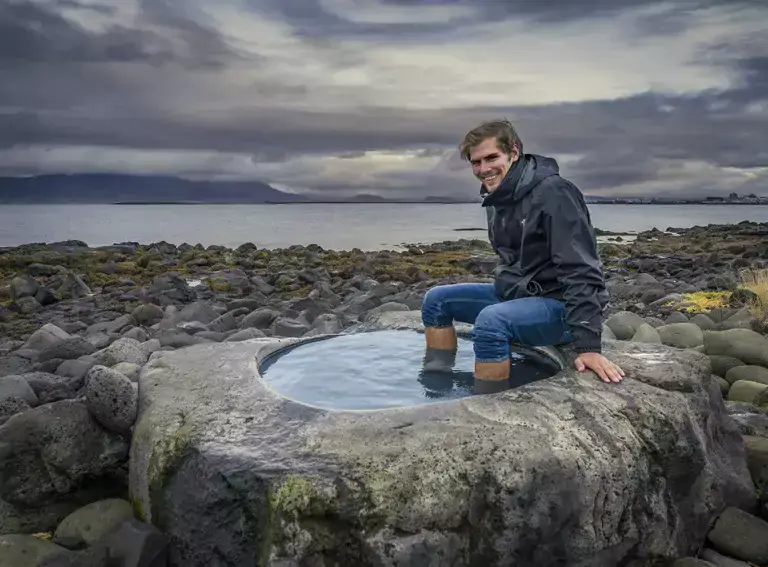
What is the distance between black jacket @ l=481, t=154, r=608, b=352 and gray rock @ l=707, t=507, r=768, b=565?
4.39 ft

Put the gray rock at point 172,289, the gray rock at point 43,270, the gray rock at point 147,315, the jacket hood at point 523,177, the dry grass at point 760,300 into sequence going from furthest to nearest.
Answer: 1. the gray rock at point 43,270
2. the gray rock at point 172,289
3. the gray rock at point 147,315
4. the dry grass at point 760,300
5. the jacket hood at point 523,177

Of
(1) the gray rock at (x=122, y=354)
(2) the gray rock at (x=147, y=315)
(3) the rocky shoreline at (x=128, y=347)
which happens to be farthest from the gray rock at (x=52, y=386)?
(2) the gray rock at (x=147, y=315)

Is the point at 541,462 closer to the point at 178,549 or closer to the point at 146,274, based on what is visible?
the point at 178,549

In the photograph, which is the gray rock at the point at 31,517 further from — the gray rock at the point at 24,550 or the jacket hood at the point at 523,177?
the jacket hood at the point at 523,177

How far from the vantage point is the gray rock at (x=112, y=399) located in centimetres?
435

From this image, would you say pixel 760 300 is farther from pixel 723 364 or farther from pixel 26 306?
pixel 26 306

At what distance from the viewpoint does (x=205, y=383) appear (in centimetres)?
439

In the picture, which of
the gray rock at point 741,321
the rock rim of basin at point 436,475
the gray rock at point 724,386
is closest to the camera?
the rock rim of basin at point 436,475

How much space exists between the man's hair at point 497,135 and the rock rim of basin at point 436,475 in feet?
5.19

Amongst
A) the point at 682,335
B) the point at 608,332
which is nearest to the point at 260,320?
the point at 608,332

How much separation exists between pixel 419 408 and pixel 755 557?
7.50 ft

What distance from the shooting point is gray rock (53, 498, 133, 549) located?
404 cm

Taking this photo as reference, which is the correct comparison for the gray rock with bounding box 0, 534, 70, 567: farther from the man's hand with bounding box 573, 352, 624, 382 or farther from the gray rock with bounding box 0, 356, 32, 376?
the gray rock with bounding box 0, 356, 32, 376

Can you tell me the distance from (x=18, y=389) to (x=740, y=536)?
5.48 metres
